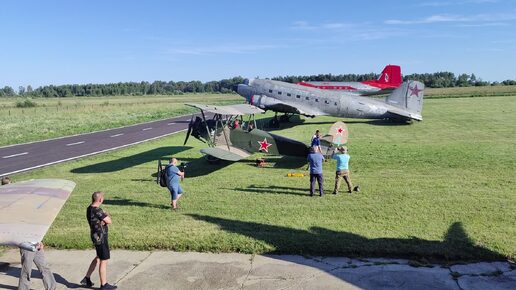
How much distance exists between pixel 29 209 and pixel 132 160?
13.9 meters

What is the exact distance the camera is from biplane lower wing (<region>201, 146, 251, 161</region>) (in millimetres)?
16047

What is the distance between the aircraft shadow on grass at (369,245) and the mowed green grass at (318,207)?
21mm

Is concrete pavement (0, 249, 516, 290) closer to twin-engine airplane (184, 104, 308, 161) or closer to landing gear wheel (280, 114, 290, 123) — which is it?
twin-engine airplane (184, 104, 308, 161)

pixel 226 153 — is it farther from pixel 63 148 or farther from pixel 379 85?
pixel 379 85

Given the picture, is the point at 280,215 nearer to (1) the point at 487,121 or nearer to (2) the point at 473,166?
(2) the point at 473,166

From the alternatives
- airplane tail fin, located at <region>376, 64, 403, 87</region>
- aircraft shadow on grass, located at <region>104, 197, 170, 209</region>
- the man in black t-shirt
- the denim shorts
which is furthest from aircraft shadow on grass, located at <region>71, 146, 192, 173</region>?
airplane tail fin, located at <region>376, 64, 403, 87</region>

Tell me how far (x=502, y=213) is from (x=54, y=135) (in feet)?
106

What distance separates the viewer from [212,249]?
888cm

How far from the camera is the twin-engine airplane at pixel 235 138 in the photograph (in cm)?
1712

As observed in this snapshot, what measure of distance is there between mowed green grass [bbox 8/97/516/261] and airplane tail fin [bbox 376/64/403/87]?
111 ft

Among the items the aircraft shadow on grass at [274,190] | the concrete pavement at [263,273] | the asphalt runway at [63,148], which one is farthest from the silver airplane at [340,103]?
the concrete pavement at [263,273]

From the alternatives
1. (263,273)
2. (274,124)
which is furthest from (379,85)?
(263,273)

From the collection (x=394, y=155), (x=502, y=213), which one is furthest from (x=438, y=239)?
(x=394, y=155)

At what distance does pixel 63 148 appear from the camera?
84.5ft
